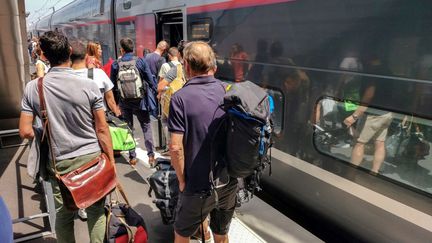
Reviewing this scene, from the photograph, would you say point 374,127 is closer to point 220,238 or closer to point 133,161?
point 220,238

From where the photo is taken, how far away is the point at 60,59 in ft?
6.92

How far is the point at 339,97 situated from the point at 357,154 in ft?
1.46

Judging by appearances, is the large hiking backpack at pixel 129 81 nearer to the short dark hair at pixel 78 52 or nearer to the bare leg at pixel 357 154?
the short dark hair at pixel 78 52

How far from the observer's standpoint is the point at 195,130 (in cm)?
201

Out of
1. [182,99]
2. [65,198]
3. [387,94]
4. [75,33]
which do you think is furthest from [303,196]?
[75,33]

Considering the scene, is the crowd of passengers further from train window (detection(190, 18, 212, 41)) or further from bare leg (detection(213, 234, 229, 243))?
train window (detection(190, 18, 212, 41))

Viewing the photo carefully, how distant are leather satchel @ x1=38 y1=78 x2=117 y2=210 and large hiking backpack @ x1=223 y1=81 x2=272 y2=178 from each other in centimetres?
87

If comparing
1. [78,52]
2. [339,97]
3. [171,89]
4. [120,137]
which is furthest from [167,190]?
[120,137]

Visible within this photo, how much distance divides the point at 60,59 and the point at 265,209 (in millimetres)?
2246

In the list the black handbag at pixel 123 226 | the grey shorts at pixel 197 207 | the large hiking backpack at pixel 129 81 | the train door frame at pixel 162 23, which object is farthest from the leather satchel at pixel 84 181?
the train door frame at pixel 162 23

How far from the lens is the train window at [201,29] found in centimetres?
417

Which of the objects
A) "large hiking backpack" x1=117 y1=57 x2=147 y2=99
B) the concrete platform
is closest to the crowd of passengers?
the concrete platform

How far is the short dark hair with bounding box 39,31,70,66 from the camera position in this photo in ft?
6.72

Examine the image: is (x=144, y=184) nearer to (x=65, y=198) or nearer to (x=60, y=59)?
(x=65, y=198)
